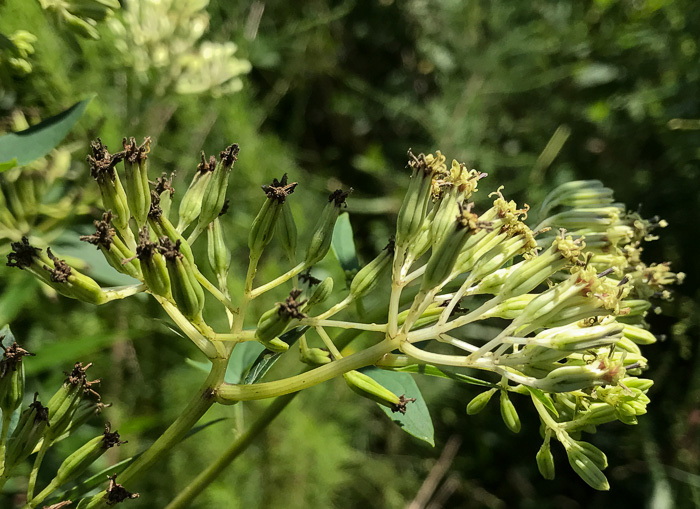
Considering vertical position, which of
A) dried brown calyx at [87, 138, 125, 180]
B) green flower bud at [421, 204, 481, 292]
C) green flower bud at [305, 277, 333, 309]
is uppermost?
green flower bud at [421, 204, 481, 292]

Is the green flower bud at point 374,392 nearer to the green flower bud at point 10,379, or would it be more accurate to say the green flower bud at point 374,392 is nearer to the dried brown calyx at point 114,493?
the dried brown calyx at point 114,493

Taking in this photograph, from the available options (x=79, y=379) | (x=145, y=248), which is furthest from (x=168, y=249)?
(x=79, y=379)

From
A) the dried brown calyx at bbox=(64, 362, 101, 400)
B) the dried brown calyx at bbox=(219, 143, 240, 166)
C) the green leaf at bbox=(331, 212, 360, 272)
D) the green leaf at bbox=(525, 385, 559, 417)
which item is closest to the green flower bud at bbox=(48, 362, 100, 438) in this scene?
the dried brown calyx at bbox=(64, 362, 101, 400)

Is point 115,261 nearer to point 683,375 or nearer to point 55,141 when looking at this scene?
point 55,141

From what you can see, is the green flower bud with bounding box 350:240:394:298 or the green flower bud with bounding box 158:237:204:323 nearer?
the green flower bud with bounding box 158:237:204:323

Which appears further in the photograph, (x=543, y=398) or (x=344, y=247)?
(x=344, y=247)

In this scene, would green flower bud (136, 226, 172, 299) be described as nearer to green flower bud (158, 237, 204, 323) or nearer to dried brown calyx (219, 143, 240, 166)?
green flower bud (158, 237, 204, 323)

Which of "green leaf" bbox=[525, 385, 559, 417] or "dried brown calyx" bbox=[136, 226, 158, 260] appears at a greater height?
"green leaf" bbox=[525, 385, 559, 417]

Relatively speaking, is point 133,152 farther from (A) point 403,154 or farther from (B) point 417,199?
(A) point 403,154
